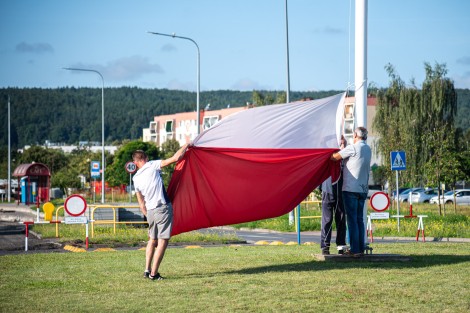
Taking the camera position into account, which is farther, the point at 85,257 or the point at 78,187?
the point at 78,187

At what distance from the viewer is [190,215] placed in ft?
43.1

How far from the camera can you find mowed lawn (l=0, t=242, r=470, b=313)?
9.14 m

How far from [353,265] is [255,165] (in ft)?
7.55

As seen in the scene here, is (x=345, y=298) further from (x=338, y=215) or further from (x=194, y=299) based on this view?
(x=338, y=215)

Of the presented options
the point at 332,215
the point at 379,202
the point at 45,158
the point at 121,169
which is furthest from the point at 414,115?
the point at 45,158

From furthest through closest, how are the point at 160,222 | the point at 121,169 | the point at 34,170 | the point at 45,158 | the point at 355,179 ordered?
1. the point at 45,158
2. the point at 121,169
3. the point at 34,170
4. the point at 355,179
5. the point at 160,222

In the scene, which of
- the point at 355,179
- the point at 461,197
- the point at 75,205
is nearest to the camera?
the point at 355,179

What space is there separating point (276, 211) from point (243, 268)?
120 cm

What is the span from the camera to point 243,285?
1070 centimetres

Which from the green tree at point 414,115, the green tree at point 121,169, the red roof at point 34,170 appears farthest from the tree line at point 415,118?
the green tree at point 121,169

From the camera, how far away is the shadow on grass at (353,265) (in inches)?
494

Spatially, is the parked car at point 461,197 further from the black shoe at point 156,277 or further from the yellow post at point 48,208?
the black shoe at point 156,277

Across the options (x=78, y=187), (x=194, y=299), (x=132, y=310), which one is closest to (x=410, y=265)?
(x=194, y=299)

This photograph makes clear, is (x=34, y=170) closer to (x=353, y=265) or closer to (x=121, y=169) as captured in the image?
(x=121, y=169)
